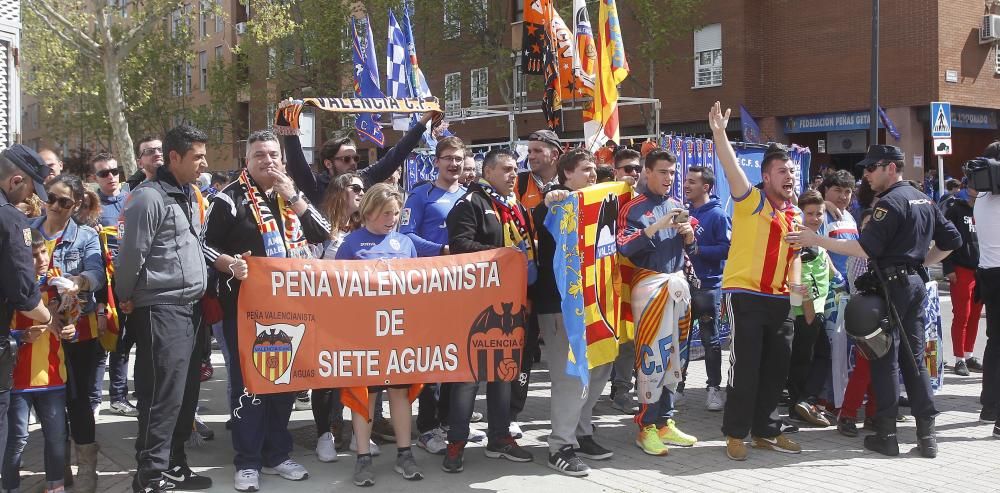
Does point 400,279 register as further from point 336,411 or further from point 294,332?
point 336,411

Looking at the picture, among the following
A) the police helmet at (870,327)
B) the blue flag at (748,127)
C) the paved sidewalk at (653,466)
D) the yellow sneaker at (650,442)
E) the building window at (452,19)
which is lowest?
the paved sidewalk at (653,466)

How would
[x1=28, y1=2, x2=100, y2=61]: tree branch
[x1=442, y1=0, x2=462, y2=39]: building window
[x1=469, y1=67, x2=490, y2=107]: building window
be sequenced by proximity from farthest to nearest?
[x1=469, y1=67, x2=490, y2=107]: building window < [x1=442, y1=0, x2=462, y2=39]: building window < [x1=28, y1=2, x2=100, y2=61]: tree branch

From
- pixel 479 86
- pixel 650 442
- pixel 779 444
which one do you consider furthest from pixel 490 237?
pixel 479 86

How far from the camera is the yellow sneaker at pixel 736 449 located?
619cm

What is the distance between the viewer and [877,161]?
6.65 metres

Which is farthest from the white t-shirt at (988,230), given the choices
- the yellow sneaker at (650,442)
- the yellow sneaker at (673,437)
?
the yellow sneaker at (650,442)

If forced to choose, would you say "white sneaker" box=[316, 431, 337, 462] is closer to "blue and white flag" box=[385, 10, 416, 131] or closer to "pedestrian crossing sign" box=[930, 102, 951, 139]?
"blue and white flag" box=[385, 10, 416, 131]

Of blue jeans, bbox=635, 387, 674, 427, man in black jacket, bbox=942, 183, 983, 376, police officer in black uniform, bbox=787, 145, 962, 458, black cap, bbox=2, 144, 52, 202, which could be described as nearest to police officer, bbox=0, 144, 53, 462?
black cap, bbox=2, 144, 52, 202

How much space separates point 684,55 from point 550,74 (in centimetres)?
1938

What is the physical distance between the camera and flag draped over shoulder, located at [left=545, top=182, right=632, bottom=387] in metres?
5.73

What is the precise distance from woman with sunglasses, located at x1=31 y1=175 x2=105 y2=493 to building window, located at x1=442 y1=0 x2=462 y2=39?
80.2ft

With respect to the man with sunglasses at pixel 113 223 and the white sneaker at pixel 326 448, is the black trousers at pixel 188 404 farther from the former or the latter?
the man with sunglasses at pixel 113 223

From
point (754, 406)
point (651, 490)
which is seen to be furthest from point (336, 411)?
point (754, 406)

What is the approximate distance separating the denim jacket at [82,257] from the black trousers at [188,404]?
691 mm
